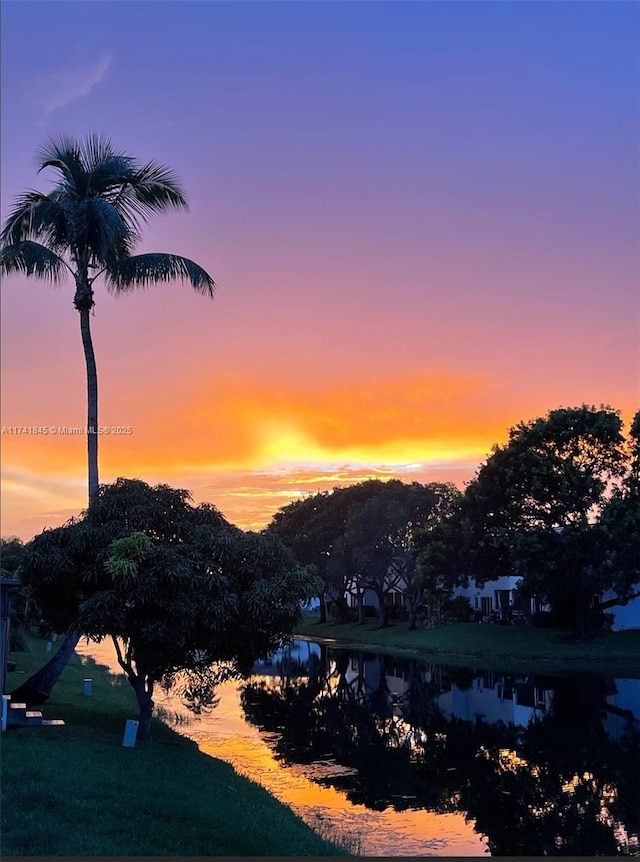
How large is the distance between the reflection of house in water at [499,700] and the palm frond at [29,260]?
2140 centimetres

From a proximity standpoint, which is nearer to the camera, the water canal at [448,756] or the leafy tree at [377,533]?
the water canal at [448,756]

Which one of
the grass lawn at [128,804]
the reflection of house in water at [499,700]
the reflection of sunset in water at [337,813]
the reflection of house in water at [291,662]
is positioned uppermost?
the grass lawn at [128,804]

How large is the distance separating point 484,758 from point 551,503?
28.7 meters

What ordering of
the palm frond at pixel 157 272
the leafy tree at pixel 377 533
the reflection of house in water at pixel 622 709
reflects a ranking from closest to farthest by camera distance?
1. the palm frond at pixel 157 272
2. the reflection of house in water at pixel 622 709
3. the leafy tree at pixel 377 533

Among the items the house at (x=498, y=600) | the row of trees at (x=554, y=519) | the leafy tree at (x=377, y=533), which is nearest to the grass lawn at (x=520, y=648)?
the row of trees at (x=554, y=519)

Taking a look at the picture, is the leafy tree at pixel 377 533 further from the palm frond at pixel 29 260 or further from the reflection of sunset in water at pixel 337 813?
the palm frond at pixel 29 260

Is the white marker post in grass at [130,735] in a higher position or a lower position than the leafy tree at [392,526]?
lower

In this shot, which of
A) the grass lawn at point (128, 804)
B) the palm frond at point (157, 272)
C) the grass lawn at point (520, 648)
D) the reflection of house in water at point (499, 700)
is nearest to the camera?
the grass lawn at point (128, 804)

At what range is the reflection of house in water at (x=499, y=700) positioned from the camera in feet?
109

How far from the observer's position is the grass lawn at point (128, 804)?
12.9 metres

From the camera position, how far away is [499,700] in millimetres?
37375

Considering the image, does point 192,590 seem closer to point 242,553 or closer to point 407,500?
point 242,553

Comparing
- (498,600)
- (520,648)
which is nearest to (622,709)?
(520,648)

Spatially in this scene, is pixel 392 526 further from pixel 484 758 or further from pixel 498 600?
pixel 484 758
